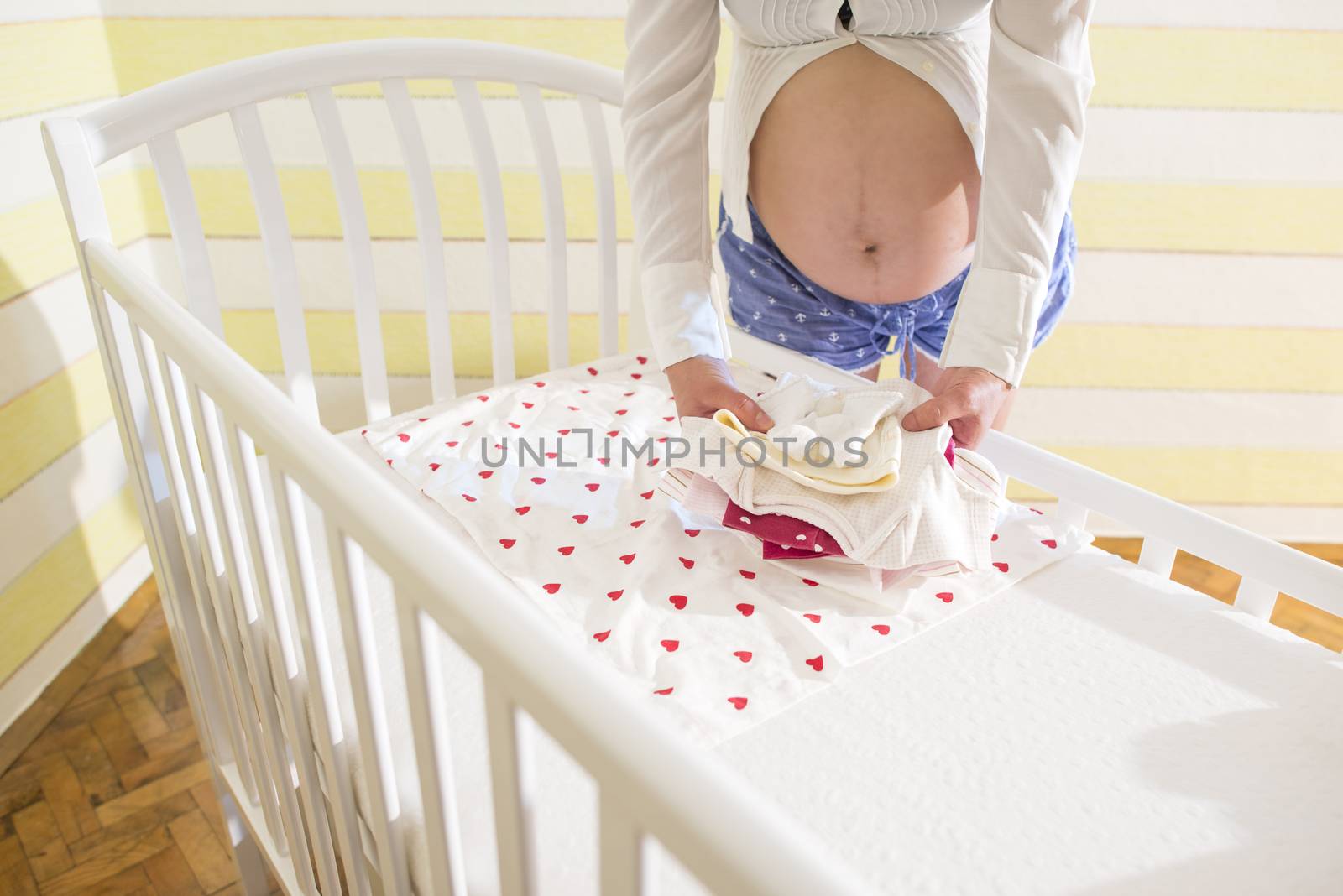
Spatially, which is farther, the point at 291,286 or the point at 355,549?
the point at 291,286

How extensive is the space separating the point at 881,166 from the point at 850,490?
315 mm

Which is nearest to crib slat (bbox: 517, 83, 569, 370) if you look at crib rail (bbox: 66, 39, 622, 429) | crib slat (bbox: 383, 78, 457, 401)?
crib rail (bbox: 66, 39, 622, 429)

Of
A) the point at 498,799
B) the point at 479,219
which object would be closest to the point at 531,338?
the point at 479,219

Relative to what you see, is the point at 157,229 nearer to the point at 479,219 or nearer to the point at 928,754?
the point at 479,219

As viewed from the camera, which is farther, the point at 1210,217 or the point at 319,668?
the point at 1210,217

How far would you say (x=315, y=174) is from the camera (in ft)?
5.29

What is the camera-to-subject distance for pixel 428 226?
118 centimetres

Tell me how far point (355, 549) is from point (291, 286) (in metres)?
0.69

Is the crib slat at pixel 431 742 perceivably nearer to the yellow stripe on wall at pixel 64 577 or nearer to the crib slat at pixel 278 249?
the crib slat at pixel 278 249

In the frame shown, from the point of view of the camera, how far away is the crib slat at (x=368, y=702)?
0.52 meters

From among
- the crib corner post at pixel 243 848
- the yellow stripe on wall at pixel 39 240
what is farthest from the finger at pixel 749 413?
the yellow stripe on wall at pixel 39 240

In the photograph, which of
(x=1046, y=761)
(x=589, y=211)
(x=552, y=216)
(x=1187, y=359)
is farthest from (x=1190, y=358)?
(x=1046, y=761)

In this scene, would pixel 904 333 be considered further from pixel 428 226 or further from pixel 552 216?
pixel 428 226

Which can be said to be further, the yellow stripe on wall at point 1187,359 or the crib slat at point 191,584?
the yellow stripe on wall at point 1187,359
